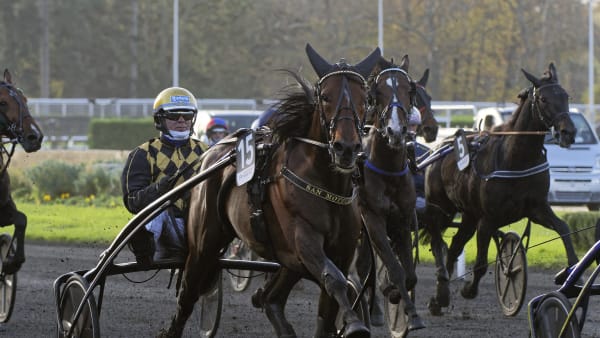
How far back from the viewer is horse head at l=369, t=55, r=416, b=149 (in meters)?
7.62

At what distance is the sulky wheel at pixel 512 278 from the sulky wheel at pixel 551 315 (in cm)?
350

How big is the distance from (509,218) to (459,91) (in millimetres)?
35523

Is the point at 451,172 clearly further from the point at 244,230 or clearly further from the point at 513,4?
the point at 513,4

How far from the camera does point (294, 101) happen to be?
6.30 metres

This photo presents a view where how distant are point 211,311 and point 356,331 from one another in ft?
8.55

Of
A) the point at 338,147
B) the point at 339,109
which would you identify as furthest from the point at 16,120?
the point at 338,147

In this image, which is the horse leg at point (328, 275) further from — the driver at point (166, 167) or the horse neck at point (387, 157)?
the horse neck at point (387, 157)

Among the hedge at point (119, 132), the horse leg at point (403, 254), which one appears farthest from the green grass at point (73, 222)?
the hedge at point (119, 132)

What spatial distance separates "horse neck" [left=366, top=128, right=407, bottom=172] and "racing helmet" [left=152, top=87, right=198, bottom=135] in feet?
4.37

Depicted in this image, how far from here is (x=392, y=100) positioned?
25.3ft

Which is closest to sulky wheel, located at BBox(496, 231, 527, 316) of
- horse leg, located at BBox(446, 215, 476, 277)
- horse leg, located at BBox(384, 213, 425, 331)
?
horse leg, located at BBox(446, 215, 476, 277)

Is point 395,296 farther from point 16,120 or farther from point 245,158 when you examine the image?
point 16,120

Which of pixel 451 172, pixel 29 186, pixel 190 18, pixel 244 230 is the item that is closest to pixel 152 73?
pixel 190 18

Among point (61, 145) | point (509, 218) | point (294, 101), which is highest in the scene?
point (294, 101)
